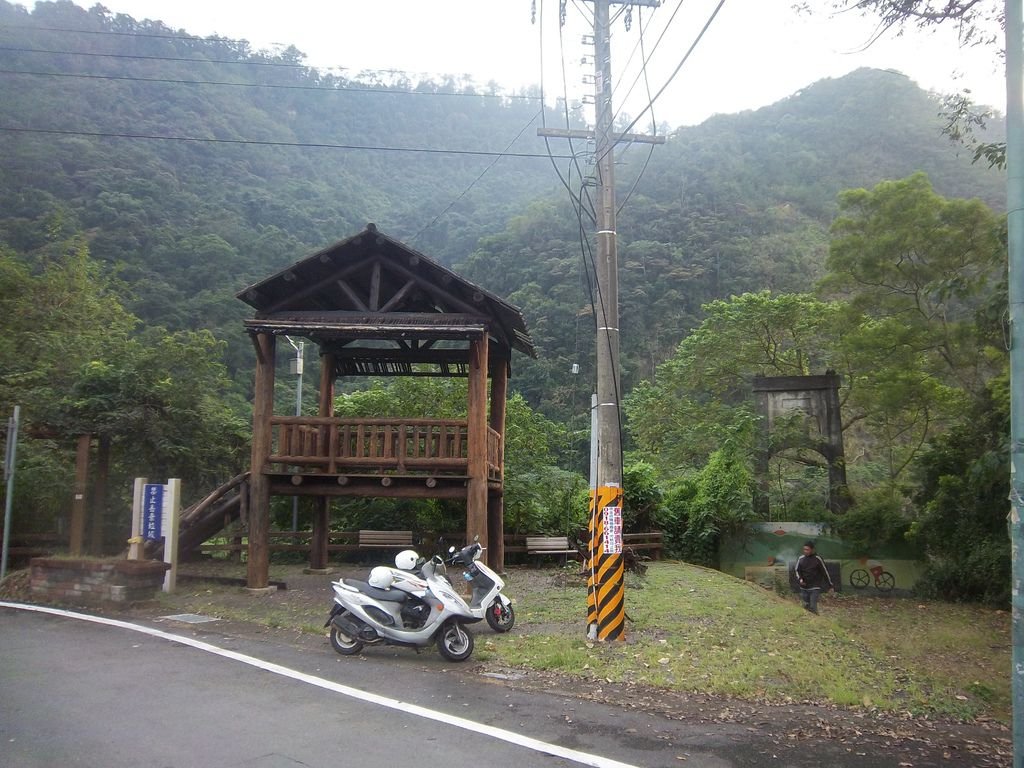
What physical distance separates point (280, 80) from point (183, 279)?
34.3m

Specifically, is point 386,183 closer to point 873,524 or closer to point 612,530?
point 873,524

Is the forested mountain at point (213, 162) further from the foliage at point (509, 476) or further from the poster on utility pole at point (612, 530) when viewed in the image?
the poster on utility pole at point (612, 530)

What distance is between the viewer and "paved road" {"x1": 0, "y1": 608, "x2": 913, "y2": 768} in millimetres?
5426

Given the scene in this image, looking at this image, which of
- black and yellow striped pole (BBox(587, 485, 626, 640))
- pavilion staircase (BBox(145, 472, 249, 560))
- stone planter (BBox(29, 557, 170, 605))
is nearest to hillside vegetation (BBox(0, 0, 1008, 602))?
pavilion staircase (BBox(145, 472, 249, 560))

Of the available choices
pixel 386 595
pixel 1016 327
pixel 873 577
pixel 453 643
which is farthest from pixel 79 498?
pixel 873 577

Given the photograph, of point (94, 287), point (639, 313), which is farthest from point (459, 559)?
point (639, 313)

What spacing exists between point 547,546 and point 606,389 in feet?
35.5

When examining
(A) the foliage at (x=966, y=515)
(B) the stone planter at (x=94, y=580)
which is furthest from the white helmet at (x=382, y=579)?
(A) the foliage at (x=966, y=515)

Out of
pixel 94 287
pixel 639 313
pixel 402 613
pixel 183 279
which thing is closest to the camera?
pixel 402 613

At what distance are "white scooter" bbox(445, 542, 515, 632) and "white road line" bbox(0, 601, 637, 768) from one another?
8.07 ft

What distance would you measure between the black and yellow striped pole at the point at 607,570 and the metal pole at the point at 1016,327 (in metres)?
4.92

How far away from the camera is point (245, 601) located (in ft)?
41.7

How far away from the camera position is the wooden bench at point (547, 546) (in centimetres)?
2014

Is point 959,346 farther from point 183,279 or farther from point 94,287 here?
point 183,279
